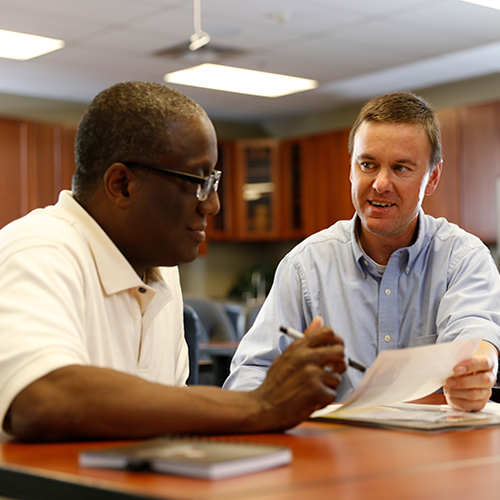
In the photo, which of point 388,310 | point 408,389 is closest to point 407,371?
point 408,389

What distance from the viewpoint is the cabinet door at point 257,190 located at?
27.0 ft

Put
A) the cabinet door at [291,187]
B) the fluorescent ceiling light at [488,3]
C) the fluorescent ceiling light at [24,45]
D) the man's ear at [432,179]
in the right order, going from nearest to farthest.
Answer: the man's ear at [432,179], the fluorescent ceiling light at [488,3], the fluorescent ceiling light at [24,45], the cabinet door at [291,187]

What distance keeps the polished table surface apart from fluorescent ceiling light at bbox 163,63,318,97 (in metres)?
5.32

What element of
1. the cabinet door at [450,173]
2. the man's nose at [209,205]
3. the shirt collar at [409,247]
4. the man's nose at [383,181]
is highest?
the cabinet door at [450,173]

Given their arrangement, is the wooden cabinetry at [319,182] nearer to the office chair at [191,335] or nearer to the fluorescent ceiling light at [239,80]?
the fluorescent ceiling light at [239,80]

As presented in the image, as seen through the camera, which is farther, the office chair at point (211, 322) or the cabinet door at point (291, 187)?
the cabinet door at point (291, 187)

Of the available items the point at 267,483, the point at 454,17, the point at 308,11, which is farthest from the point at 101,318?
the point at 454,17

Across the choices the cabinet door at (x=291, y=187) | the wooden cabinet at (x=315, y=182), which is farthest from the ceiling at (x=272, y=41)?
the cabinet door at (x=291, y=187)

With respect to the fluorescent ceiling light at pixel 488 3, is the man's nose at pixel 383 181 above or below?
below

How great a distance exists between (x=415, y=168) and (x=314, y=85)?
197 inches

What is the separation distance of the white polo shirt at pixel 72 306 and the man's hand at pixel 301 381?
0.27 meters

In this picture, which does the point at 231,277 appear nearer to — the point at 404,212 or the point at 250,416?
the point at 404,212

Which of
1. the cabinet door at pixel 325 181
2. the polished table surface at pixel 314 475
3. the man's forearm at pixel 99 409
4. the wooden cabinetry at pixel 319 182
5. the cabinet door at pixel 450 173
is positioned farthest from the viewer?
the cabinet door at pixel 325 181

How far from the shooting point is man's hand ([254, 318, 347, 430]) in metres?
1.08
